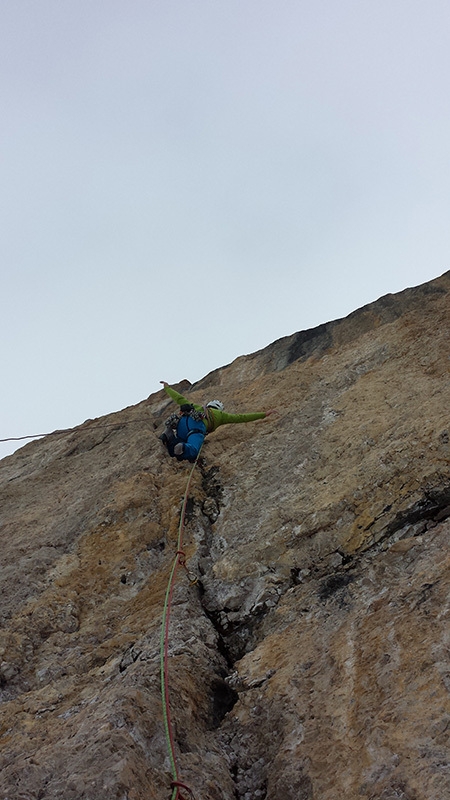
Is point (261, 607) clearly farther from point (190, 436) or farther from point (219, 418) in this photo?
point (219, 418)

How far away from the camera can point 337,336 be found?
10336mm

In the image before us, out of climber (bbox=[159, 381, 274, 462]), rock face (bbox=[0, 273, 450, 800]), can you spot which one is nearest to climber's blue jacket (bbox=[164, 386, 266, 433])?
climber (bbox=[159, 381, 274, 462])

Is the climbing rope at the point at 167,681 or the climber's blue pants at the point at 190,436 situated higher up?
the climber's blue pants at the point at 190,436

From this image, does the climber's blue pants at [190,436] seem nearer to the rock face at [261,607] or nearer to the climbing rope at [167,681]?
the rock face at [261,607]

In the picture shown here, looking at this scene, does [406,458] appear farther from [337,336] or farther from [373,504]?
[337,336]

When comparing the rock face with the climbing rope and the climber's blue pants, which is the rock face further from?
the climber's blue pants

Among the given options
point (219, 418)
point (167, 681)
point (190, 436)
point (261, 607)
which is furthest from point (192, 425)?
point (167, 681)

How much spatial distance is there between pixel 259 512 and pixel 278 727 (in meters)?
2.54

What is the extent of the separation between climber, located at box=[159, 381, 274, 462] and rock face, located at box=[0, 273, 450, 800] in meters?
0.19

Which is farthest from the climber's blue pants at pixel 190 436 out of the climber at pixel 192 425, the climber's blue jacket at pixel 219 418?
the climber's blue jacket at pixel 219 418

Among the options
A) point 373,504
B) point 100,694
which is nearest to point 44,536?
point 100,694

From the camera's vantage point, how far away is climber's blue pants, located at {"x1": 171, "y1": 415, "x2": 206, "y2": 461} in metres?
7.80

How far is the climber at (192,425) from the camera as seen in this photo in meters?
7.83

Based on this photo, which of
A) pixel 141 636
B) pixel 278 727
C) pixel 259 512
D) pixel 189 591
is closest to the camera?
pixel 278 727
